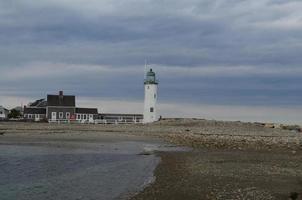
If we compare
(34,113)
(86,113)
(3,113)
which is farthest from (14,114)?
(86,113)

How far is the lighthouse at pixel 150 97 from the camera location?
264ft

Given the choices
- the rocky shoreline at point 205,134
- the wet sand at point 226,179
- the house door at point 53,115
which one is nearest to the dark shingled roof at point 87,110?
the house door at point 53,115

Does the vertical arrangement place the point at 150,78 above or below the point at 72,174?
above

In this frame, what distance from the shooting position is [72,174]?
21.8 meters

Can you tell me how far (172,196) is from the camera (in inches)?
600

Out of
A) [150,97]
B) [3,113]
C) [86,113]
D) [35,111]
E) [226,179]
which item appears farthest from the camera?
[3,113]

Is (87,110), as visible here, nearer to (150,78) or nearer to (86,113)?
(86,113)

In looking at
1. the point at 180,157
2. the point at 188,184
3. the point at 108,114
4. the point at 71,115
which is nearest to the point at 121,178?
the point at 188,184

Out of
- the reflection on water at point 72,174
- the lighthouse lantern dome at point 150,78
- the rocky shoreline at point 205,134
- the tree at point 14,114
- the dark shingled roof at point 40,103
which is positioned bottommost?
the reflection on water at point 72,174

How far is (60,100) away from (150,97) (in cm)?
2099

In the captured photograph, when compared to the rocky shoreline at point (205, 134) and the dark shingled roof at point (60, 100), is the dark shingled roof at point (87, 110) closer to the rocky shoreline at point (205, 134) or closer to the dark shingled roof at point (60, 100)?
the dark shingled roof at point (60, 100)

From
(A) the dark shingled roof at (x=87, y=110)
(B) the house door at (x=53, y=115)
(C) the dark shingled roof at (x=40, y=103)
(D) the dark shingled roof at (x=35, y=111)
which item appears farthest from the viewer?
(C) the dark shingled roof at (x=40, y=103)

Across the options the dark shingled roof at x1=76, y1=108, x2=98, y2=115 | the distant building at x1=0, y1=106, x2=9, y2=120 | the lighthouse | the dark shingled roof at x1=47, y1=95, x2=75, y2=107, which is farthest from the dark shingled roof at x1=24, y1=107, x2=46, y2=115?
the lighthouse

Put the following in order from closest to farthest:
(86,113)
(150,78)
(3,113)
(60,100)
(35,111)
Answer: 1. (150,78)
2. (60,100)
3. (86,113)
4. (35,111)
5. (3,113)
